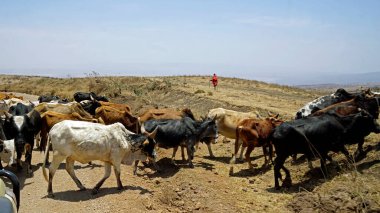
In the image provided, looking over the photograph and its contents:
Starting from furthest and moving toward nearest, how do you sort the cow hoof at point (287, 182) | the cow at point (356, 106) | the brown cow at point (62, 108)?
1. the brown cow at point (62, 108)
2. the cow at point (356, 106)
3. the cow hoof at point (287, 182)

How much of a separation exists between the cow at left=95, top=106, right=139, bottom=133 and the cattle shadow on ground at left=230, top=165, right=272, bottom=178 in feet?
13.7

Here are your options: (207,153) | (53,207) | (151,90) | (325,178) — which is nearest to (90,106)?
(207,153)

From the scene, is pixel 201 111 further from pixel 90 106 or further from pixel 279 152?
pixel 279 152

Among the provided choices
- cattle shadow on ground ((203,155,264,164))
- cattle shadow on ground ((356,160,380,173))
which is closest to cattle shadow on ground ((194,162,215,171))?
cattle shadow on ground ((203,155,264,164))

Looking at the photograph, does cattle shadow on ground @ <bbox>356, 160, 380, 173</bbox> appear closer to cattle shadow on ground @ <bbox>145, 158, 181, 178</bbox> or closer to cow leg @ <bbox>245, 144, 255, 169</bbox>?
cow leg @ <bbox>245, 144, 255, 169</bbox>


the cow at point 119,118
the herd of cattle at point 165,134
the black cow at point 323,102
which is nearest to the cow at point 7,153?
the herd of cattle at point 165,134

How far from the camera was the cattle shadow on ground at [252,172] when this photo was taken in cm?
1323

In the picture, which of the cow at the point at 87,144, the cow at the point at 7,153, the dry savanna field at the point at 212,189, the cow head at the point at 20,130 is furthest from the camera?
the cow head at the point at 20,130

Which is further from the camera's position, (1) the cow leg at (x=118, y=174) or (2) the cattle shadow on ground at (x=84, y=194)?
(1) the cow leg at (x=118, y=174)

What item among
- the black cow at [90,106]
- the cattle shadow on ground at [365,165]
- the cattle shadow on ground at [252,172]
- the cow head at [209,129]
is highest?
the black cow at [90,106]

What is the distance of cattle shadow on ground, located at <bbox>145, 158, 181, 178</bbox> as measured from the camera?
504 inches

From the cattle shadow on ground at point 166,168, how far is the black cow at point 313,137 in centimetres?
319

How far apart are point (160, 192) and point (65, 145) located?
104 inches

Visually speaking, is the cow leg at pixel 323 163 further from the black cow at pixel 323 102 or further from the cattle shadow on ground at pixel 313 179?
the black cow at pixel 323 102
